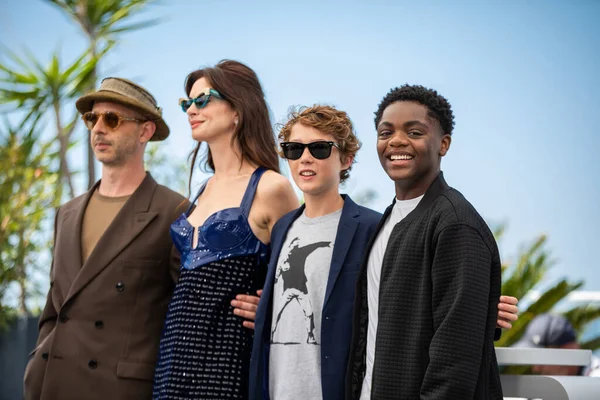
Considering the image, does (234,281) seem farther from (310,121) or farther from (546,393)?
(546,393)

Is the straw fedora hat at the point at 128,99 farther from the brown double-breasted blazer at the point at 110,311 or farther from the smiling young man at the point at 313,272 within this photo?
the smiling young man at the point at 313,272

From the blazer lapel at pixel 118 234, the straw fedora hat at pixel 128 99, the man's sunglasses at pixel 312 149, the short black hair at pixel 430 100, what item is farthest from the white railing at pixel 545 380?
the straw fedora hat at pixel 128 99

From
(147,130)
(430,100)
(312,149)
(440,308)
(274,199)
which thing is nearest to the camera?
(440,308)

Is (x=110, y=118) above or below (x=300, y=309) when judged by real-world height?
above

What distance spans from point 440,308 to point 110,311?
1884 millimetres

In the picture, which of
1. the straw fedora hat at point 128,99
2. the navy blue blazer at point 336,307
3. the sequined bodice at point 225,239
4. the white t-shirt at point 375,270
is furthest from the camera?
the straw fedora hat at point 128,99

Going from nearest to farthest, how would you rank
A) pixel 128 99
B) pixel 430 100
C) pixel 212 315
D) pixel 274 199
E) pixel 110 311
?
pixel 430 100 → pixel 212 315 → pixel 274 199 → pixel 110 311 → pixel 128 99

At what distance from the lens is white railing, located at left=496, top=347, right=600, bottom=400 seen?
2.61 meters

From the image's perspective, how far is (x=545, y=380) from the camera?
8.68 feet

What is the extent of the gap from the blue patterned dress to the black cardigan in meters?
0.97

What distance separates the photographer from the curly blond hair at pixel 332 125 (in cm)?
321

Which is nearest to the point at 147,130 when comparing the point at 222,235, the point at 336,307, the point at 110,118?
the point at 110,118

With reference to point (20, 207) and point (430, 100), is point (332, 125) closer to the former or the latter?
point (430, 100)

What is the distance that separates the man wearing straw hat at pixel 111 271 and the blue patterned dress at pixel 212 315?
239 millimetres
